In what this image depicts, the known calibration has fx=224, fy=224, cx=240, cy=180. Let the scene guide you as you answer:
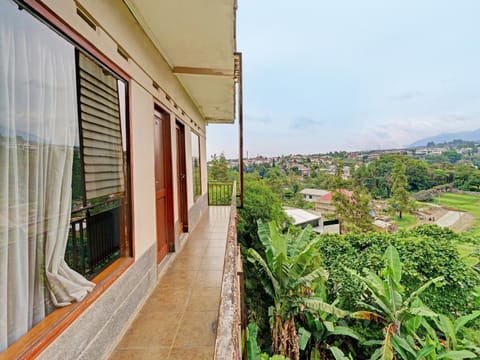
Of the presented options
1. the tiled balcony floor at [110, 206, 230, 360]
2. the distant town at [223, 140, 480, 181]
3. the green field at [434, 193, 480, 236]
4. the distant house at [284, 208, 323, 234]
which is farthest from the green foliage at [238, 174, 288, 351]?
the green field at [434, 193, 480, 236]

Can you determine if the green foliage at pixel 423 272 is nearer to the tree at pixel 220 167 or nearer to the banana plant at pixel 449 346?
the banana plant at pixel 449 346

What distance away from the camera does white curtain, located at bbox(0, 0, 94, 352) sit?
1126 mm

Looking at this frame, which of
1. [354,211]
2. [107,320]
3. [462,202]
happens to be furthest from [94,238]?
[462,202]

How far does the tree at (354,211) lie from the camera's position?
2183cm

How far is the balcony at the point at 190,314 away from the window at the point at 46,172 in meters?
0.87

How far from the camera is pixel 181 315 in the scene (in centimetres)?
253

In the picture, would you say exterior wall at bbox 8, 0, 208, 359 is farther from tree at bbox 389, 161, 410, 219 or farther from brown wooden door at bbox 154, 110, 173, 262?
tree at bbox 389, 161, 410, 219

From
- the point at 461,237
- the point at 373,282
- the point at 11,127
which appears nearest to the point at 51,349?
the point at 11,127

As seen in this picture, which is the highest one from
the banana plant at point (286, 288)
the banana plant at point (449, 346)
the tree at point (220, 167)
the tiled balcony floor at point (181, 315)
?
the tree at point (220, 167)

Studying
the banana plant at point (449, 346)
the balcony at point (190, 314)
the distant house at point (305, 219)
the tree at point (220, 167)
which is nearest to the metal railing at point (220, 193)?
the tree at point (220, 167)

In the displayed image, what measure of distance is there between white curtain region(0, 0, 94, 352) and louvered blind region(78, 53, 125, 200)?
0.65ft

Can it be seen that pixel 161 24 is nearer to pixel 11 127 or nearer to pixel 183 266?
pixel 11 127

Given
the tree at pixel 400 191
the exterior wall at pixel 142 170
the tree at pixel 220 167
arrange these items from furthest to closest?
the tree at pixel 400 191 → the tree at pixel 220 167 → the exterior wall at pixel 142 170

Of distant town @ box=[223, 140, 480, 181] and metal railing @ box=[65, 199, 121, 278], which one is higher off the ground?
distant town @ box=[223, 140, 480, 181]
